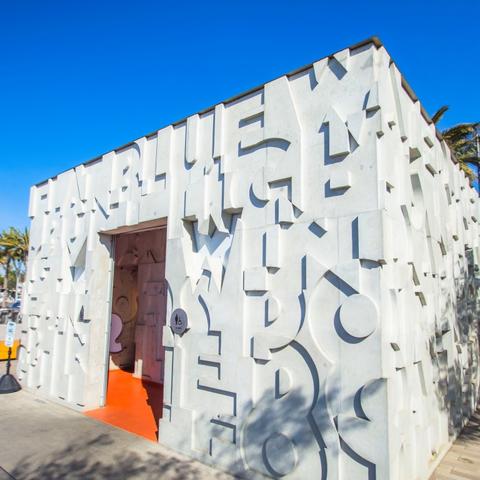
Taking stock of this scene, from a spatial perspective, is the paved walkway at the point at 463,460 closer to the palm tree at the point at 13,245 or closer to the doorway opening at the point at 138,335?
the doorway opening at the point at 138,335

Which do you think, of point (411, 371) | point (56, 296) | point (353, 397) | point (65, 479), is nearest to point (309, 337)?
point (353, 397)

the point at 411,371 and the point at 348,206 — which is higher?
the point at 348,206

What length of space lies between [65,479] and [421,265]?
15.2 feet

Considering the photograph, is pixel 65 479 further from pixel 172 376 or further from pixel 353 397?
pixel 353 397

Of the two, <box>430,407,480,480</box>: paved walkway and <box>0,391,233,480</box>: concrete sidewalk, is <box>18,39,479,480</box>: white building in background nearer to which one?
<box>430,407,480,480</box>: paved walkway

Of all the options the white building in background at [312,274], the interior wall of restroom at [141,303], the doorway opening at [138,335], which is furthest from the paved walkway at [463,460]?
the interior wall of restroom at [141,303]

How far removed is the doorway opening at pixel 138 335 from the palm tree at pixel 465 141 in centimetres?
1148

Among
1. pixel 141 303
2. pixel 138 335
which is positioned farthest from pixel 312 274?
pixel 138 335

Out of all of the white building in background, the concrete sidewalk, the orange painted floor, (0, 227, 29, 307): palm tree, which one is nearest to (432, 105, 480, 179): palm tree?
the white building in background

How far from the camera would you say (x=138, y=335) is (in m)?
9.66

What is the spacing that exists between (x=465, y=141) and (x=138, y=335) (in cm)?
1501

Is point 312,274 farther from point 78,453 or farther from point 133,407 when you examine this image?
point 133,407

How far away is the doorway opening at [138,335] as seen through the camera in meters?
6.59

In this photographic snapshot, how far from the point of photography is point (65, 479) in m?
4.14
